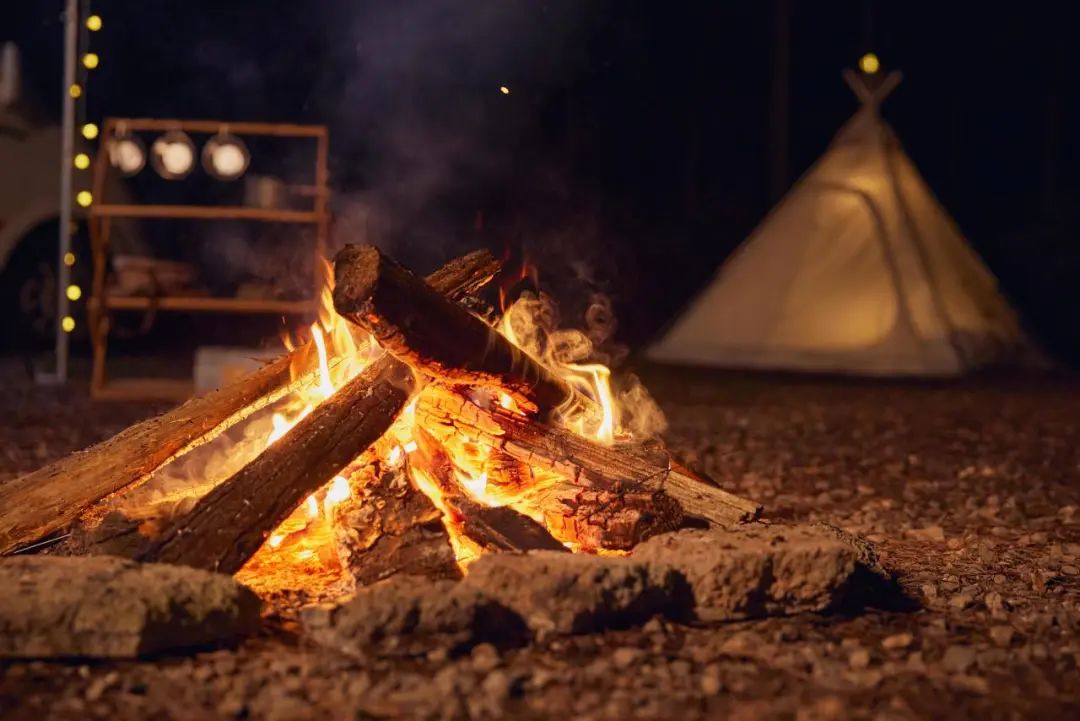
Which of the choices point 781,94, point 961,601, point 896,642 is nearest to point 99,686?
point 896,642

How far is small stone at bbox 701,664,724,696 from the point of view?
262 centimetres

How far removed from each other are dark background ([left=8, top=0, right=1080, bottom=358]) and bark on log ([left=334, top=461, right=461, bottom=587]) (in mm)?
10802

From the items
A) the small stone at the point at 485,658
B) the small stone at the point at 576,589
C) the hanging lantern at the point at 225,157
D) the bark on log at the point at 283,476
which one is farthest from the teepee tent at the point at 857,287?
the small stone at the point at 485,658

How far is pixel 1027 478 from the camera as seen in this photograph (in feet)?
18.6

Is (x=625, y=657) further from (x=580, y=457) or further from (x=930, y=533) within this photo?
(x=930, y=533)

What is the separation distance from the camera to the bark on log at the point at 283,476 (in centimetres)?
311

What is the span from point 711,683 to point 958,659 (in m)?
0.60

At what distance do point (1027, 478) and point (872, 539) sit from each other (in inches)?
66.1

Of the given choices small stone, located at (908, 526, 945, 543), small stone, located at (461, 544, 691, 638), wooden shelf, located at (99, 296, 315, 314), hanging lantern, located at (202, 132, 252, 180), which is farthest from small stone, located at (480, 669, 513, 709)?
hanging lantern, located at (202, 132, 252, 180)

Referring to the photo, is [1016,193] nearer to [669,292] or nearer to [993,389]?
[669,292]

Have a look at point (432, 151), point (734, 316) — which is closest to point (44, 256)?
point (734, 316)

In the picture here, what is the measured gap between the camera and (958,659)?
285 cm

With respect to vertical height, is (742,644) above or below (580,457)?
below

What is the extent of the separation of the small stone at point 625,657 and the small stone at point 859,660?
443 mm
